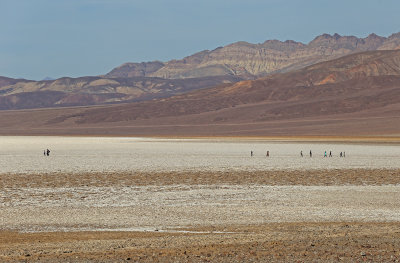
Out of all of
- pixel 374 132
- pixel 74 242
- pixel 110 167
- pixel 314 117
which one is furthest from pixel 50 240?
pixel 314 117

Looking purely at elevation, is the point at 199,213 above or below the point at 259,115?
below

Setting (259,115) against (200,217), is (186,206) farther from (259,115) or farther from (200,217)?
(259,115)

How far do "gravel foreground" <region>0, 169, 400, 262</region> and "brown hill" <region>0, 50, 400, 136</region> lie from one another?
8589 cm

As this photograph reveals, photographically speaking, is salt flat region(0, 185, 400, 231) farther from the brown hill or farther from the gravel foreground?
the brown hill

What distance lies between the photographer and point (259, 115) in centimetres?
16125

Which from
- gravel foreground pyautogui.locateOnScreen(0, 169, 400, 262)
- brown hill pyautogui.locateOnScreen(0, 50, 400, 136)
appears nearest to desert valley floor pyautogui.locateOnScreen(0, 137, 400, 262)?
gravel foreground pyautogui.locateOnScreen(0, 169, 400, 262)

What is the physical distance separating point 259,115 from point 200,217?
14385 cm

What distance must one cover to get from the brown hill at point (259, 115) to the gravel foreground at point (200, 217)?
85.9m

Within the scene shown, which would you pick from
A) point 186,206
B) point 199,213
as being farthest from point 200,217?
point 186,206

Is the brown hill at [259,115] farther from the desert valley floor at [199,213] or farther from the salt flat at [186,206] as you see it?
the salt flat at [186,206]

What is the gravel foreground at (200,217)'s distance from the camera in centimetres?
1198

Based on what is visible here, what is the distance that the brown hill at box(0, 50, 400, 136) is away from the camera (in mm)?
126188

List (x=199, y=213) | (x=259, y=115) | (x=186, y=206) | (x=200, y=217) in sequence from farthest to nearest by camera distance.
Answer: (x=259, y=115) → (x=186, y=206) → (x=199, y=213) → (x=200, y=217)

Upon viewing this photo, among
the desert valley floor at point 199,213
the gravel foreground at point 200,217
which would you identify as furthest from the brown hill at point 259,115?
the gravel foreground at point 200,217
